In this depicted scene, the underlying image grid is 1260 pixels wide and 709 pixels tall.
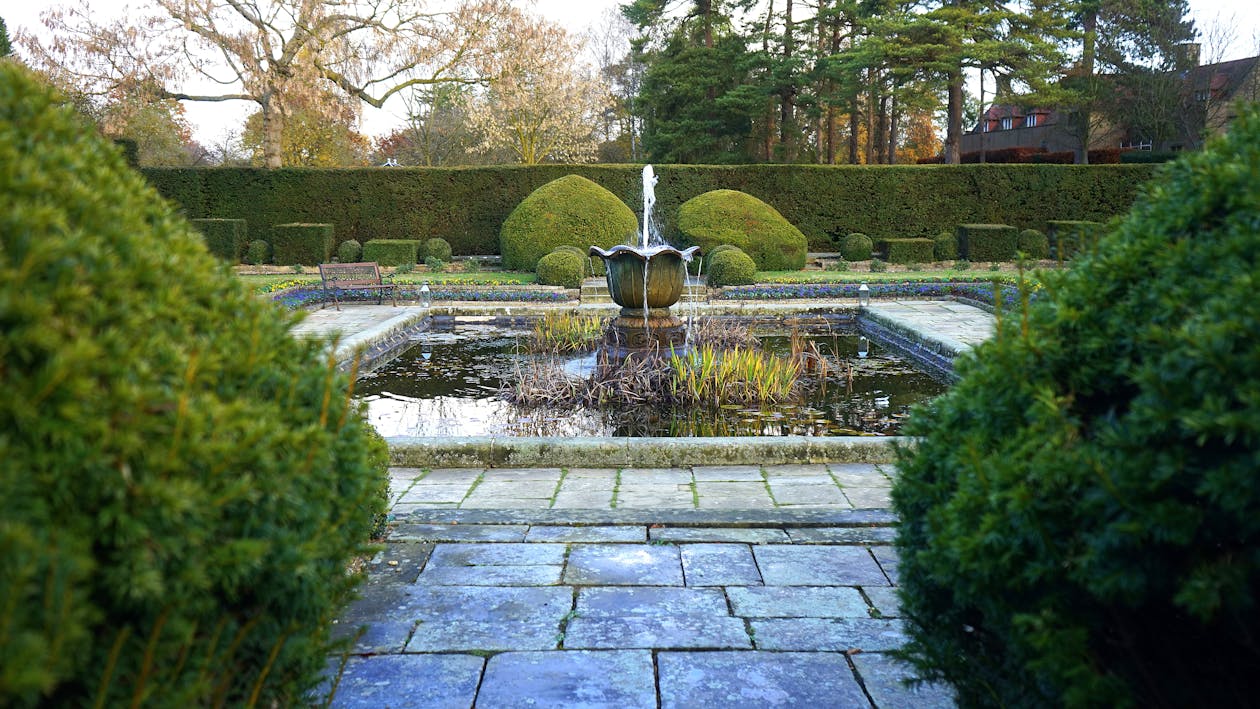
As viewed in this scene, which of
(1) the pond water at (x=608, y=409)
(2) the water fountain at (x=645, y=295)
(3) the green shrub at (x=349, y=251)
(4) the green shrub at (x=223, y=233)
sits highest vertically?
(4) the green shrub at (x=223, y=233)

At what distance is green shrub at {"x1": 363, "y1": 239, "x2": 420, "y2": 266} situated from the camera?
19.8 m

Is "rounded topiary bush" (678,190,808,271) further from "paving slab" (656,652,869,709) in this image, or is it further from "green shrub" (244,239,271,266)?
"paving slab" (656,652,869,709)

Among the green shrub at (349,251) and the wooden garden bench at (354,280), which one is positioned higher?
the green shrub at (349,251)

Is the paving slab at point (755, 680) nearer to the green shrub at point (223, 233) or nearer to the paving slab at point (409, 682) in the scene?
the paving slab at point (409, 682)

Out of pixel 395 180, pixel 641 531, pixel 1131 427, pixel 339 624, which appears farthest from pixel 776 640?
pixel 395 180

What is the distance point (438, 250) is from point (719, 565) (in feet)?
58.9

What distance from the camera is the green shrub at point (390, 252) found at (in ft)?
65.1

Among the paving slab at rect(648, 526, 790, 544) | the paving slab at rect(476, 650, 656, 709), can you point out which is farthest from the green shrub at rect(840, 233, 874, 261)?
the paving slab at rect(476, 650, 656, 709)

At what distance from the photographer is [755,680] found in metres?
2.49

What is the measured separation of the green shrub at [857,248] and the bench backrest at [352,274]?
1123cm

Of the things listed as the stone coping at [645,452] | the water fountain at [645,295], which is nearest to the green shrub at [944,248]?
the water fountain at [645,295]

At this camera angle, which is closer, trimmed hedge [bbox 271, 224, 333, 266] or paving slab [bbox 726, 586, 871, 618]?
paving slab [bbox 726, 586, 871, 618]

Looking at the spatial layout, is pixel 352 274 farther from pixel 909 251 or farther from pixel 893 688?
pixel 893 688

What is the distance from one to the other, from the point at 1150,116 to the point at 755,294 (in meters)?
20.5
